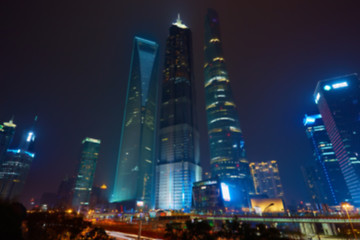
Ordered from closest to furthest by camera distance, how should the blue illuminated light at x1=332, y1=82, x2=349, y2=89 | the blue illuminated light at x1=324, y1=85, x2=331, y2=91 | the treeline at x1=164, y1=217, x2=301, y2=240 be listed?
the treeline at x1=164, y1=217, x2=301, y2=240
the blue illuminated light at x1=332, y1=82, x2=349, y2=89
the blue illuminated light at x1=324, y1=85, x2=331, y2=91

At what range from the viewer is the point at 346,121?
175 metres

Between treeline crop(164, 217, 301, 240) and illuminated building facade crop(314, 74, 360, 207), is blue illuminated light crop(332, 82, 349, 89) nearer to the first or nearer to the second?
illuminated building facade crop(314, 74, 360, 207)

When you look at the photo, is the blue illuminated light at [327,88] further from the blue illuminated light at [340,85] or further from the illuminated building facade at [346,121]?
the blue illuminated light at [340,85]

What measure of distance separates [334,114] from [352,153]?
38.9 m

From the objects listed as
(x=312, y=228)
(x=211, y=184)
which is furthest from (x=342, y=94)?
(x=312, y=228)

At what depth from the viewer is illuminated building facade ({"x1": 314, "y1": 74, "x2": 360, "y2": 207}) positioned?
6329 inches

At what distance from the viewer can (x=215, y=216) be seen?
103438 mm

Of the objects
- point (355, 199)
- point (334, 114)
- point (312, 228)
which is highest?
point (334, 114)

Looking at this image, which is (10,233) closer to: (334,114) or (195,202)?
(195,202)

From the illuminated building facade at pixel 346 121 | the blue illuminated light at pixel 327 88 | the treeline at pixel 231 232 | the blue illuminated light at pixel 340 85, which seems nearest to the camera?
the treeline at pixel 231 232

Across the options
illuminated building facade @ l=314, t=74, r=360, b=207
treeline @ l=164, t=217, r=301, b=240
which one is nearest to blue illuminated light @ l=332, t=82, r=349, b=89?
illuminated building facade @ l=314, t=74, r=360, b=207

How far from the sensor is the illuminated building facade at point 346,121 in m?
161

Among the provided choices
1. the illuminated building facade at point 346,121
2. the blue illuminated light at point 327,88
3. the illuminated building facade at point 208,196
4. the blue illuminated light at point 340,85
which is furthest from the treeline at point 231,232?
the blue illuminated light at point 340,85

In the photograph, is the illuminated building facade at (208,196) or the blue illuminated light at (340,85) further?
the blue illuminated light at (340,85)
